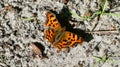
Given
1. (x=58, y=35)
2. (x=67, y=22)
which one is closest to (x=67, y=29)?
(x=67, y=22)

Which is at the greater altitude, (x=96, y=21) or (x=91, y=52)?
(x=96, y=21)

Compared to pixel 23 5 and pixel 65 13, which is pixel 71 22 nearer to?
pixel 65 13

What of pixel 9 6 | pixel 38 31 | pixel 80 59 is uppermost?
pixel 9 6

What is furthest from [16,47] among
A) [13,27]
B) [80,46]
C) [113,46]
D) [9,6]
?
[113,46]

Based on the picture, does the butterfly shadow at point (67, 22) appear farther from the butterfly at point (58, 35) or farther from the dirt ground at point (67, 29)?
the butterfly at point (58, 35)

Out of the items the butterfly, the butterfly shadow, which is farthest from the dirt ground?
the butterfly

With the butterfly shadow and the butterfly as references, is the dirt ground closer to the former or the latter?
the butterfly shadow
